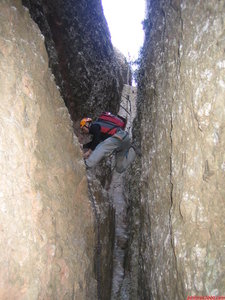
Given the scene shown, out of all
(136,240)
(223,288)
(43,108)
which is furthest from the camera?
(136,240)

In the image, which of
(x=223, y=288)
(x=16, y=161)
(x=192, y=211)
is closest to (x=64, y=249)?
(x=16, y=161)

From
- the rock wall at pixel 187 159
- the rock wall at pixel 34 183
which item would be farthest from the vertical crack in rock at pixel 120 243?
the rock wall at pixel 34 183

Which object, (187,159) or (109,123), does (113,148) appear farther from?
(187,159)

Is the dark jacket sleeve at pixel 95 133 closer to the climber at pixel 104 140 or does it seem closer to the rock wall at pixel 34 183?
the climber at pixel 104 140

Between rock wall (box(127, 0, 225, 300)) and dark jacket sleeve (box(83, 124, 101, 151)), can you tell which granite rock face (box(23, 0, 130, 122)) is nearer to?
dark jacket sleeve (box(83, 124, 101, 151))

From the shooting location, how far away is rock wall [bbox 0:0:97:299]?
2604 millimetres

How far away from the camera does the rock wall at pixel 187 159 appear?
256 centimetres

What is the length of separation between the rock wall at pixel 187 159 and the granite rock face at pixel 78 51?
4127 mm

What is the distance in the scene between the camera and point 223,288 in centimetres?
238

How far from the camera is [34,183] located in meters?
3.01

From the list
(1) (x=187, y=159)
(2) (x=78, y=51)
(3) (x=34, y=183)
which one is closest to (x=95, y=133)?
(3) (x=34, y=183)

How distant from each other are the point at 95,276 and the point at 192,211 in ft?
8.84

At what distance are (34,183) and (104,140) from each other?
326cm

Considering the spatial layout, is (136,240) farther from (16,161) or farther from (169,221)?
(16,161)
